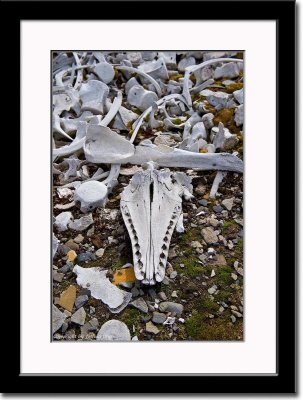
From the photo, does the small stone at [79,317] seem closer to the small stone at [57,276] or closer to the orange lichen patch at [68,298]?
the orange lichen patch at [68,298]

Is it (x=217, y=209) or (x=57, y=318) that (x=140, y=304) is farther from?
(x=217, y=209)

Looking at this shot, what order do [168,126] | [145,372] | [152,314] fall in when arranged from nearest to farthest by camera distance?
[145,372]
[152,314]
[168,126]

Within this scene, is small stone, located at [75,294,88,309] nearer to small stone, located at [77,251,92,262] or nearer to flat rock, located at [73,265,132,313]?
flat rock, located at [73,265,132,313]
